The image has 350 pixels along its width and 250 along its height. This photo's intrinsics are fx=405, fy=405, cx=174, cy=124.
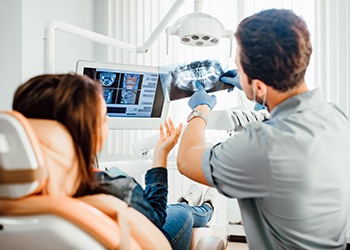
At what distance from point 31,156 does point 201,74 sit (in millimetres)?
904

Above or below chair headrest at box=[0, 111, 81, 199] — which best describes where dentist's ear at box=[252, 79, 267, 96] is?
above

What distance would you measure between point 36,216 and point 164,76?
1.18 meters

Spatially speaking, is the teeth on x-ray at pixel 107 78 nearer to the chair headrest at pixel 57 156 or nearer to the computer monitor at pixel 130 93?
the computer monitor at pixel 130 93

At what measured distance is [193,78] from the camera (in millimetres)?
1563

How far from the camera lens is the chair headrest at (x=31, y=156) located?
2.46 ft

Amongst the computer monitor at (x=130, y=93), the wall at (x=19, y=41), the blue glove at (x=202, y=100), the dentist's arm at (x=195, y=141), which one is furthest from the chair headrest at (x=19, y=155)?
the wall at (x=19, y=41)

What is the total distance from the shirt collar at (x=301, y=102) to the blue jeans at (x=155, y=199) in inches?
16.2

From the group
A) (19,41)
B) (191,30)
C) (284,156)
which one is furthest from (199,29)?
(19,41)

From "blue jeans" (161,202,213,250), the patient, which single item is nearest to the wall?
"blue jeans" (161,202,213,250)

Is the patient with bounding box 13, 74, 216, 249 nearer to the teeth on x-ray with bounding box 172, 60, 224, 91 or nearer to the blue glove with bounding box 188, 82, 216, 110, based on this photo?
the blue glove with bounding box 188, 82, 216, 110

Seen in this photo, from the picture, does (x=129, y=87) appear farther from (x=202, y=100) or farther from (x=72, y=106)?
(x=72, y=106)

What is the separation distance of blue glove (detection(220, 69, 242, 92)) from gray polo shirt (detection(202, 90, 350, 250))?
0.39m

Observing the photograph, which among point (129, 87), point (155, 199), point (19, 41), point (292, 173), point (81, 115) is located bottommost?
point (155, 199)

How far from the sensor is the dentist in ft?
3.19
